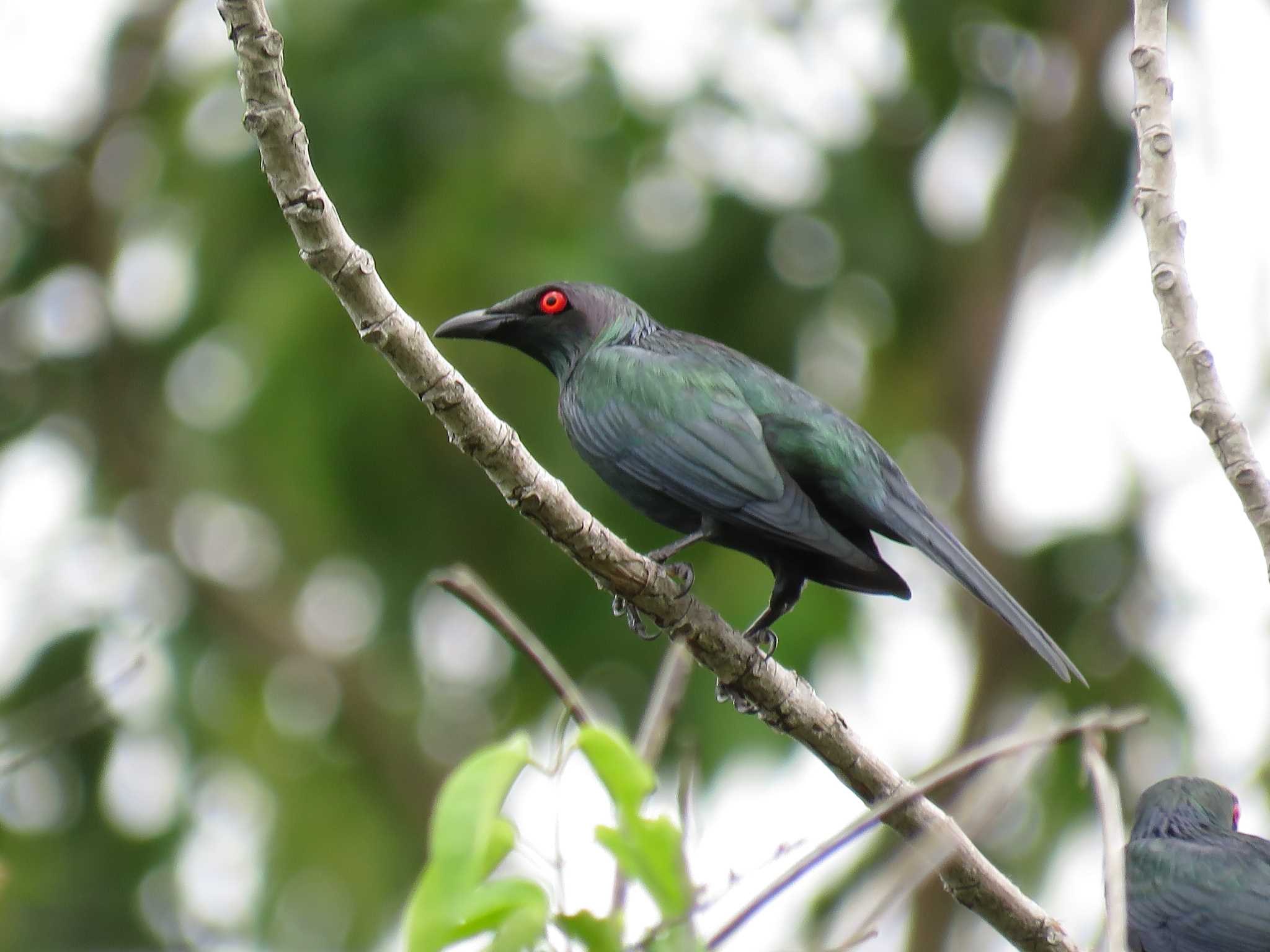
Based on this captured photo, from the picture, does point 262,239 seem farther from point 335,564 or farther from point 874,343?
point 874,343

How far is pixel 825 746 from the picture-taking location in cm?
369

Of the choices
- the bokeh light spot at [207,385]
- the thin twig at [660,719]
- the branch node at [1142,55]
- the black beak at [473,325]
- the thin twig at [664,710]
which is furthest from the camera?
the bokeh light spot at [207,385]

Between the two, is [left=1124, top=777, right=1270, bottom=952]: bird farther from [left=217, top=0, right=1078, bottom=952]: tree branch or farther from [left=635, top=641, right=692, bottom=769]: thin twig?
[left=635, top=641, right=692, bottom=769]: thin twig

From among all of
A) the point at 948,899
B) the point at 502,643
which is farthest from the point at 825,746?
the point at 502,643

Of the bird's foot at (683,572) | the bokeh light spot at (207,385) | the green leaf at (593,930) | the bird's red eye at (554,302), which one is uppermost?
the green leaf at (593,930)

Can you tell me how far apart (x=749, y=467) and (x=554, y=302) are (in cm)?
105

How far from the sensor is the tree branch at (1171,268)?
3.10 meters

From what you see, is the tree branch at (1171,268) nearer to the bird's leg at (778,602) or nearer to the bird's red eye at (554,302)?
the bird's leg at (778,602)

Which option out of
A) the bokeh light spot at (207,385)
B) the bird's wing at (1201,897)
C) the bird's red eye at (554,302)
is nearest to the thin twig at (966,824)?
the bird's wing at (1201,897)

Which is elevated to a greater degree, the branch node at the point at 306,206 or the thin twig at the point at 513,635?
the branch node at the point at 306,206

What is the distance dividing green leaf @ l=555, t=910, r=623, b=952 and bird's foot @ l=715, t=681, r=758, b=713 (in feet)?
5.37

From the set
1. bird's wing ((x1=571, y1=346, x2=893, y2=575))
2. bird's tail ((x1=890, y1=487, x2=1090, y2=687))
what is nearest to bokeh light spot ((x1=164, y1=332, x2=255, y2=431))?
bird's wing ((x1=571, y1=346, x2=893, y2=575))

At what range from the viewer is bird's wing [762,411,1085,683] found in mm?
4371

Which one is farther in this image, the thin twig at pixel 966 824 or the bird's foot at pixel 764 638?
the bird's foot at pixel 764 638
